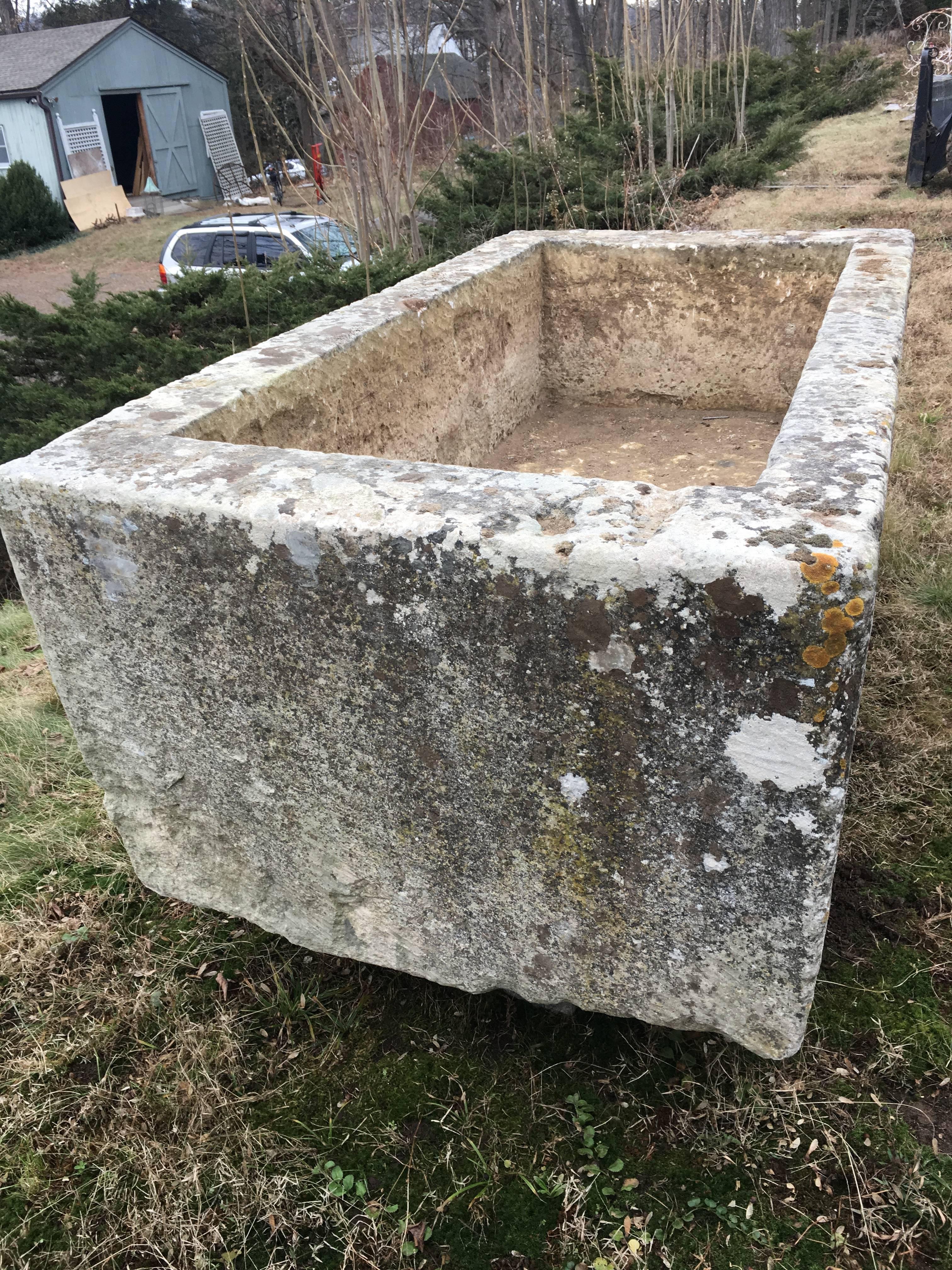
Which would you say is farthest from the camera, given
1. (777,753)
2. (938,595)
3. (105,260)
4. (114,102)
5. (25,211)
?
(114,102)

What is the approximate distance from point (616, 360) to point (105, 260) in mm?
16265

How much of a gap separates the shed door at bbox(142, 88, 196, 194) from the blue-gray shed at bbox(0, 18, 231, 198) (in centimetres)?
2

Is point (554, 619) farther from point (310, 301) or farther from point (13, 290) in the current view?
point (13, 290)

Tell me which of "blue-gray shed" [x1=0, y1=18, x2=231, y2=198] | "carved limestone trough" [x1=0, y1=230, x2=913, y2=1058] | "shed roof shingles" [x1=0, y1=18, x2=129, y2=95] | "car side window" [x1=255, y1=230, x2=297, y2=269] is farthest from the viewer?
"blue-gray shed" [x1=0, y1=18, x2=231, y2=198]

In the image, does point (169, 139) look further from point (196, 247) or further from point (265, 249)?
point (265, 249)

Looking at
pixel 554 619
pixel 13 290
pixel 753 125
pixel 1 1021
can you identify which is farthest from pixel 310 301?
pixel 13 290

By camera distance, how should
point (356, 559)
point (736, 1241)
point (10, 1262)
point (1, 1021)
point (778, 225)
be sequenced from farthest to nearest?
1. point (778, 225)
2. point (1, 1021)
3. point (10, 1262)
4. point (736, 1241)
5. point (356, 559)

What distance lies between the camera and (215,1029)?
2055 millimetres

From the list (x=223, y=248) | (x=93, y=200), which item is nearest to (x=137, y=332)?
(x=223, y=248)

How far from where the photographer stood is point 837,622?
1.17m

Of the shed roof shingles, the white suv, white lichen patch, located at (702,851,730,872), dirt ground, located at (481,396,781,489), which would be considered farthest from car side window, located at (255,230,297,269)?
the shed roof shingles

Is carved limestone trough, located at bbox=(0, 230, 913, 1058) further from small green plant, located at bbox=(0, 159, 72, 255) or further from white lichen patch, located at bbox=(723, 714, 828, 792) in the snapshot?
small green plant, located at bbox=(0, 159, 72, 255)

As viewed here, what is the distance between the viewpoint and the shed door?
20.1 meters

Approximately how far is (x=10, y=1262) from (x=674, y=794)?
1470 mm
